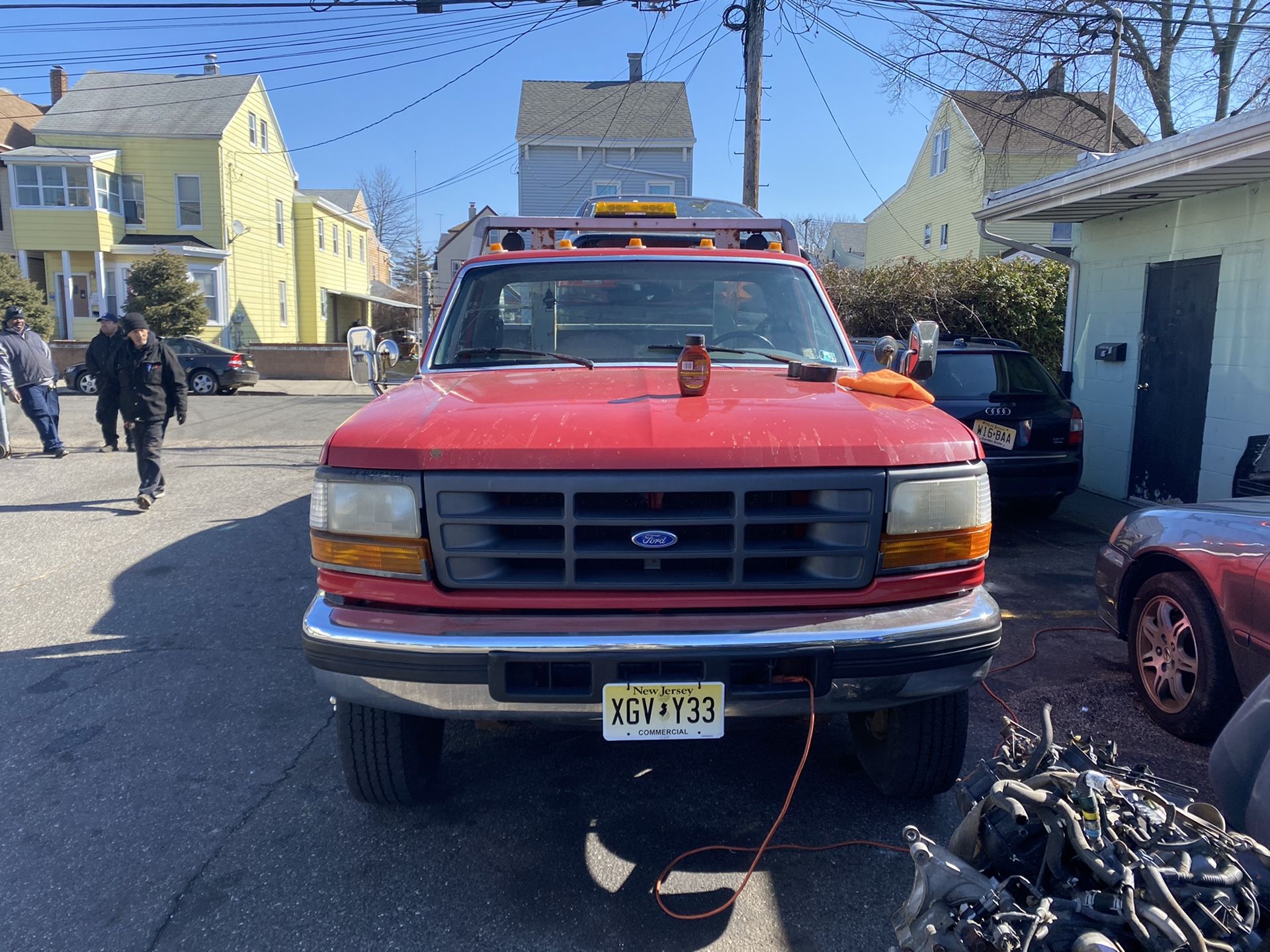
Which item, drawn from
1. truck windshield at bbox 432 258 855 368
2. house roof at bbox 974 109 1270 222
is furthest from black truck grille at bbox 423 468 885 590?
house roof at bbox 974 109 1270 222

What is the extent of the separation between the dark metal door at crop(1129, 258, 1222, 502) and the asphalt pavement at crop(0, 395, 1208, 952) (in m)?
3.48

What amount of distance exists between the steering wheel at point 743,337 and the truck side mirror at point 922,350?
604 mm

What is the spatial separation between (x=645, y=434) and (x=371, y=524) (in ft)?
2.82

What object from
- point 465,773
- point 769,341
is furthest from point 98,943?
point 769,341

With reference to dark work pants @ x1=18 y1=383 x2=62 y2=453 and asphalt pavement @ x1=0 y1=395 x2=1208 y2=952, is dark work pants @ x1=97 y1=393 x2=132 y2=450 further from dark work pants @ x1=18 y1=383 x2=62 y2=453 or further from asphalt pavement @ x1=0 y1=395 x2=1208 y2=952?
asphalt pavement @ x1=0 y1=395 x2=1208 y2=952

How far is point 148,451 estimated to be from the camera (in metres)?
8.36

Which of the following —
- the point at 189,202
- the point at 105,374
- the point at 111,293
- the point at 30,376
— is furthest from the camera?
the point at 189,202

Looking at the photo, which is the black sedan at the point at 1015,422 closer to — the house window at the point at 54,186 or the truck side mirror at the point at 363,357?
the truck side mirror at the point at 363,357

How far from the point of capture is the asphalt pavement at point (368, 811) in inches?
105

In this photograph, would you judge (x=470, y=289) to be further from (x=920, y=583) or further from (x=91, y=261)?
(x=91, y=261)

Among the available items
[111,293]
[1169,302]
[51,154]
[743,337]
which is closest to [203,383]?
[111,293]

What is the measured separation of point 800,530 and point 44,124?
3445 cm

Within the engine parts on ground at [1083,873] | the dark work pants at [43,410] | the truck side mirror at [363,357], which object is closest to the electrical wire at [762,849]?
the engine parts on ground at [1083,873]

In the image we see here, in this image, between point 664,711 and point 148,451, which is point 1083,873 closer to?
point 664,711
